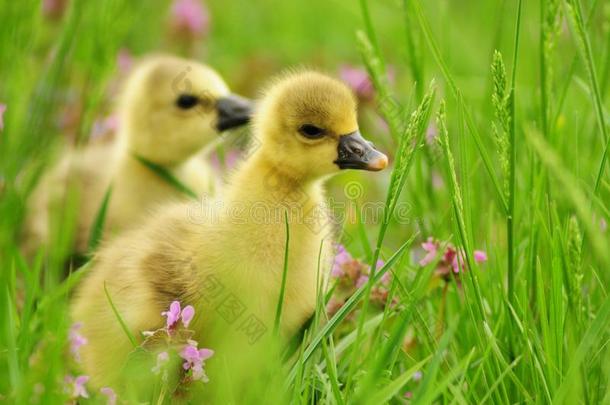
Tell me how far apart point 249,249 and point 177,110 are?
1.52m

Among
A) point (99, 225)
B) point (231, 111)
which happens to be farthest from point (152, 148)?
point (99, 225)

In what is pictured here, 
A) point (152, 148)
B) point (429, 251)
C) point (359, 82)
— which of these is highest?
point (359, 82)

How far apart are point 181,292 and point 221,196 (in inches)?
11.7

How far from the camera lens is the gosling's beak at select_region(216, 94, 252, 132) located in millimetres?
3461

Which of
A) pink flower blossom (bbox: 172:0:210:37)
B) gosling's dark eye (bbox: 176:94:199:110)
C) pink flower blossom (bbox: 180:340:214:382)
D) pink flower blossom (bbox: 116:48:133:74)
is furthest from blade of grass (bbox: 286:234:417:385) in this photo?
pink flower blossom (bbox: 172:0:210:37)

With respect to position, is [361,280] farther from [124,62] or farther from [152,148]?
[124,62]

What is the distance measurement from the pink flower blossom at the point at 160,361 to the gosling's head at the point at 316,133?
2.20 feet

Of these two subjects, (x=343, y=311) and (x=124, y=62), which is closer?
(x=343, y=311)

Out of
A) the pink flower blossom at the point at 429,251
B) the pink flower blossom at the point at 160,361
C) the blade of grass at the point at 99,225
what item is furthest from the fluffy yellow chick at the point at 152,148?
the pink flower blossom at the point at 160,361

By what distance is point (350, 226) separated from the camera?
3.39 meters

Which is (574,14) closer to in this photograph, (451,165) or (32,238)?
(451,165)

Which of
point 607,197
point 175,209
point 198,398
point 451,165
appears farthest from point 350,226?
point 451,165

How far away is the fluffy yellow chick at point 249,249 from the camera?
7.08ft

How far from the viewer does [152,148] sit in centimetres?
364
